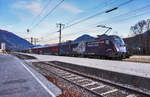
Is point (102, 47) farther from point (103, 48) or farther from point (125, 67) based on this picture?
point (125, 67)

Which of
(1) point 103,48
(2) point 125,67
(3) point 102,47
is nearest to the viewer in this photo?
(2) point 125,67

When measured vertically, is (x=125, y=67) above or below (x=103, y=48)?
below

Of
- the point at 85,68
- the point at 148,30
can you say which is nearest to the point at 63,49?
the point at 85,68

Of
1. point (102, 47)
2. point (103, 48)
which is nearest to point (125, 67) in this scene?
point (103, 48)

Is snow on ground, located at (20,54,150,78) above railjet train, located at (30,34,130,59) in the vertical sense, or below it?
below

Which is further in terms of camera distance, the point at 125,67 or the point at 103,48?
the point at 103,48

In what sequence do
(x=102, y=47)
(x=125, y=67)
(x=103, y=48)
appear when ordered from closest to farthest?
(x=125, y=67)
(x=103, y=48)
(x=102, y=47)

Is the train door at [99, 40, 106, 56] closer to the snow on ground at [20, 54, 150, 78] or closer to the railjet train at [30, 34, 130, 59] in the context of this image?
the railjet train at [30, 34, 130, 59]

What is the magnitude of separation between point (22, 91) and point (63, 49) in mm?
27115

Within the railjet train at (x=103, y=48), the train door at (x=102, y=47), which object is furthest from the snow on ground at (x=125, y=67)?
the train door at (x=102, y=47)

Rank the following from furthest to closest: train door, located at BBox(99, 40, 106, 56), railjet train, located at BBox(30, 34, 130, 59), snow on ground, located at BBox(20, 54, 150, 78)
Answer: train door, located at BBox(99, 40, 106, 56) < railjet train, located at BBox(30, 34, 130, 59) < snow on ground, located at BBox(20, 54, 150, 78)

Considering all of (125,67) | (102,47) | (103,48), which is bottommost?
(125,67)

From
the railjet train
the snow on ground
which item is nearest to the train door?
the railjet train

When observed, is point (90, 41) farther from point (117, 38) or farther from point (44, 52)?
point (44, 52)
